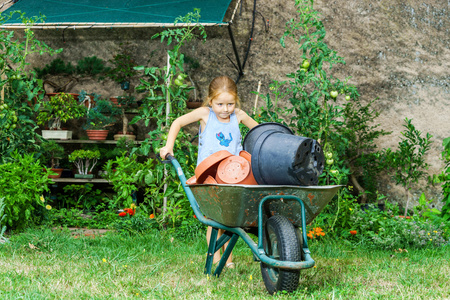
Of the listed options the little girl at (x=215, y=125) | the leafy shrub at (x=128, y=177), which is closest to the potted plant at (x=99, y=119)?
the leafy shrub at (x=128, y=177)

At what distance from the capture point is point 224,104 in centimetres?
253

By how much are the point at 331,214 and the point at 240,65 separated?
7.39ft

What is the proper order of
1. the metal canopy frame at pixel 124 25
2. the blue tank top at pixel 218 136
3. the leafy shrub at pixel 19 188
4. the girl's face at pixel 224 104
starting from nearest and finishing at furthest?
1. the girl's face at pixel 224 104
2. the blue tank top at pixel 218 136
3. the leafy shrub at pixel 19 188
4. the metal canopy frame at pixel 124 25

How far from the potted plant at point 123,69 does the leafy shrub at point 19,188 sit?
1.86m

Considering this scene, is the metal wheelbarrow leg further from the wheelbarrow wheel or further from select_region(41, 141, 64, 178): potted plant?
select_region(41, 141, 64, 178): potted plant

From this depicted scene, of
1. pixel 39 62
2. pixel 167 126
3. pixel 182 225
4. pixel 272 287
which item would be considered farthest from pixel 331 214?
pixel 39 62

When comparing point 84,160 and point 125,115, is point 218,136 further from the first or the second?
point 84,160

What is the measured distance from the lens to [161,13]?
14.5 ft

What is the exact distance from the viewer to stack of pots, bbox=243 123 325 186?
74.3 inches

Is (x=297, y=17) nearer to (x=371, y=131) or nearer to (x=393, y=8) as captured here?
(x=393, y=8)

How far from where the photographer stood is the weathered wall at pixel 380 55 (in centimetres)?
510

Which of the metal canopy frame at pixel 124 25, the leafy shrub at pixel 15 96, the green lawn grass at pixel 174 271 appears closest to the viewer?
the green lawn grass at pixel 174 271

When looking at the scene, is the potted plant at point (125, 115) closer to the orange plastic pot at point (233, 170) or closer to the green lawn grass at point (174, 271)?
the green lawn grass at point (174, 271)

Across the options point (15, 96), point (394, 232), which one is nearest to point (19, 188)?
point (15, 96)
